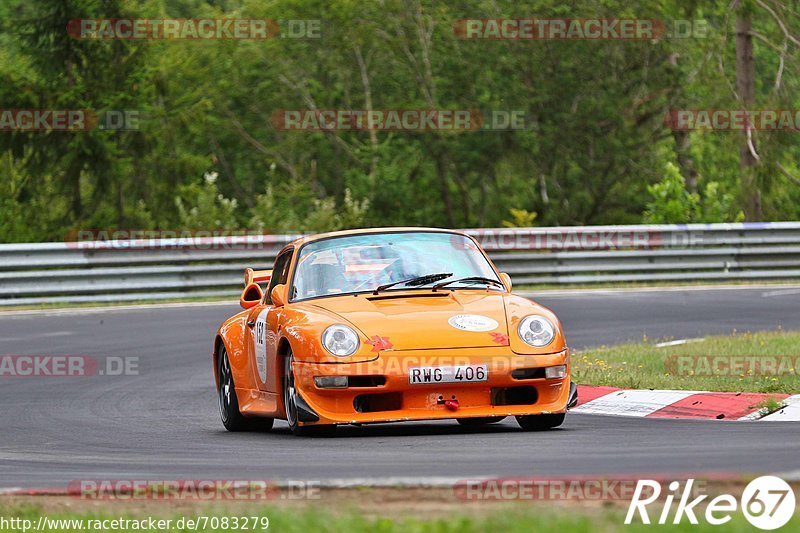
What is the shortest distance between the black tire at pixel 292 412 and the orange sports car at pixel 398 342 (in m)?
0.01

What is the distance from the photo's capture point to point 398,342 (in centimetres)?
930

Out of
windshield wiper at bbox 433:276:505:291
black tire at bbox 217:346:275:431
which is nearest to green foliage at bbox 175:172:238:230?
A: black tire at bbox 217:346:275:431

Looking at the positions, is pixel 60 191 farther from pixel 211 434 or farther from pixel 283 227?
pixel 211 434

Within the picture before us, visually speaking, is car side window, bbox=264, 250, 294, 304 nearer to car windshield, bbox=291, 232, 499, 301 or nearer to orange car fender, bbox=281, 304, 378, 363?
car windshield, bbox=291, 232, 499, 301

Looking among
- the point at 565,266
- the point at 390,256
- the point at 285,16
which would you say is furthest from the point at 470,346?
the point at 285,16

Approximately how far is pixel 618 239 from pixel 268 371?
597 inches

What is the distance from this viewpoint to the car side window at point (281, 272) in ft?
35.6

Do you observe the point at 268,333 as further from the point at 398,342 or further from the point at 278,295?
the point at 398,342

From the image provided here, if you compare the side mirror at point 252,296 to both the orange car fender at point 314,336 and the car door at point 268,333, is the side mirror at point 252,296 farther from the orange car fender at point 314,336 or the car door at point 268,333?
the orange car fender at point 314,336

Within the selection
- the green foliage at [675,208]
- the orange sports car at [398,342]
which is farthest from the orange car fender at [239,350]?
the green foliage at [675,208]

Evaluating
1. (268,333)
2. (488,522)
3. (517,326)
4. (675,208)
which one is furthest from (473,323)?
(675,208)

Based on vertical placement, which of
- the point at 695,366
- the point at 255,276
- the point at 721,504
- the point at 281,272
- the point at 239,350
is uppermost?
the point at 281,272

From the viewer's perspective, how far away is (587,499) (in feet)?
19.4

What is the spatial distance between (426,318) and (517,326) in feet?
1.85
